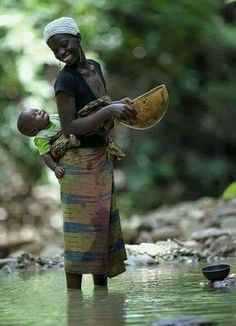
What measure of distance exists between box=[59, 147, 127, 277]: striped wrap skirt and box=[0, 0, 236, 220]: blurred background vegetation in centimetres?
671

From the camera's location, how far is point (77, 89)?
502cm

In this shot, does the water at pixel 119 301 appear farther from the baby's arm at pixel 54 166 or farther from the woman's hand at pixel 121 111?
the woman's hand at pixel 121 111

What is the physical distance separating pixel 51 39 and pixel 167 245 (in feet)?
10.7

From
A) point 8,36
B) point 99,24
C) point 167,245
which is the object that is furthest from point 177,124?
point 167,245

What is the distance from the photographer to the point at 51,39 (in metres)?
5.00

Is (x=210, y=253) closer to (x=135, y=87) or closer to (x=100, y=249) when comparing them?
(x=100, y=249)

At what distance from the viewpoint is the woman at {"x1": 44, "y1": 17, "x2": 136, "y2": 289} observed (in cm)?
499

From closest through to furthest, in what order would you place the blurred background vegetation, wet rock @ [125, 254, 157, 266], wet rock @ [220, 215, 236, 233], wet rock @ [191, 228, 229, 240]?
1. wet rock @ [125, 254, 157, 266]
2. wet rock @ [191, 228, 229, 240]
3. wet rock @ [220, 215, 236, 233]
4. the blurred background vegetation

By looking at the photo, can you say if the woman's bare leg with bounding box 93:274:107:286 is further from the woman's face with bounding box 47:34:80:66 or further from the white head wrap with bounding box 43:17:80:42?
the white head wrap with bounding box 43:17:80:42

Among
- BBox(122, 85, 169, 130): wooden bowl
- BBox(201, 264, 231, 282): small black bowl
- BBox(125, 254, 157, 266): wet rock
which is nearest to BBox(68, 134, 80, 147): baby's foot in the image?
BBox(122, 85, 169, 130): wooden bowl

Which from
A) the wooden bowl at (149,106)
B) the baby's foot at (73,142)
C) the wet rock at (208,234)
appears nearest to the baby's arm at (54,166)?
the baby's foot at (73,142)

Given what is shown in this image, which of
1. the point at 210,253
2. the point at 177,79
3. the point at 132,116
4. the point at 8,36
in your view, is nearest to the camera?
the point at 132,116

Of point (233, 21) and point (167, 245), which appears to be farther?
point (233, 21)

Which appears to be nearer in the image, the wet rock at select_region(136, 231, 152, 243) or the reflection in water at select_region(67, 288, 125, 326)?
the reflection in water at select_region(67, 288, 125, 326)
